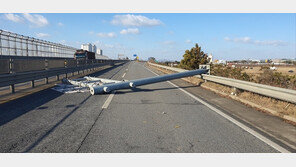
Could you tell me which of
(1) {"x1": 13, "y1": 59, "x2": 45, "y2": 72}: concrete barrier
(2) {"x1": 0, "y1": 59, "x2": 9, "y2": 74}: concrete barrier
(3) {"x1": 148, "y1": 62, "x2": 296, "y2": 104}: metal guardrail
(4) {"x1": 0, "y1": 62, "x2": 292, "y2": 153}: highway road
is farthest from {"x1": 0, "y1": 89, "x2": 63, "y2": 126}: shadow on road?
(3) {"x1": 148, "y1": 62, "x2": 296, "y2": 104}: metal guardrail

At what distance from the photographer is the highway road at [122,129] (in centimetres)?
368

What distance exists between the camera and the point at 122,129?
15.1 feet

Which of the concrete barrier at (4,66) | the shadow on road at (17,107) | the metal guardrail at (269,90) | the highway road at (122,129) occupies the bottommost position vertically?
the highway road at (122,129)

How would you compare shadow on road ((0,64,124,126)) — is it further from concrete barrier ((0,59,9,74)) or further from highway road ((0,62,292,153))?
concrete barrier ((0,59,9,74))

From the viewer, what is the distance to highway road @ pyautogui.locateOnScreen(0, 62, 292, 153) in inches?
145

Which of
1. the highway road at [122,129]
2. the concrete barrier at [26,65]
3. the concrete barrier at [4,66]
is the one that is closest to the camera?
the highway road at [122,129]

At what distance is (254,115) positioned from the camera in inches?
231

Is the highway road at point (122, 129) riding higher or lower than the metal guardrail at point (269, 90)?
lower

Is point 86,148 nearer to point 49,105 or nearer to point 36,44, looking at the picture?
point 49,105

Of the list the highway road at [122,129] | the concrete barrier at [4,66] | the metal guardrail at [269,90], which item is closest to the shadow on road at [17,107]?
the highway road at [122,129]

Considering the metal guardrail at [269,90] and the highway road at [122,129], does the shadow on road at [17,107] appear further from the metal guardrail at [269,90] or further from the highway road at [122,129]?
the metal guardrail at [269,90]

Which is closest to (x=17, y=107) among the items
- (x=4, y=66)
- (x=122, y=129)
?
(x=4, y=66)

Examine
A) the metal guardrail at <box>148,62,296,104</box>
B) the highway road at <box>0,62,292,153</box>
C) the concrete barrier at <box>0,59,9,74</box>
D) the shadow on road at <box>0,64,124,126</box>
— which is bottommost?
the highway road at <box>0,62,292,153</box>

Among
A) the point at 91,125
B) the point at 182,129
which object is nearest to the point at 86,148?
the point at 91,125
